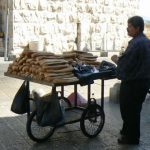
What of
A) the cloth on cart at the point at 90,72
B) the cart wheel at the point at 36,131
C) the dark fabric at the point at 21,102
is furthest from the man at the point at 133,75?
the dark fabric at the point at 21,102

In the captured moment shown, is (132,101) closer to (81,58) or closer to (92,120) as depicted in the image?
(92,120)

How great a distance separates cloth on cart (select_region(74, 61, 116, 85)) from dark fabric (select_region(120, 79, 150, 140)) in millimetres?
435

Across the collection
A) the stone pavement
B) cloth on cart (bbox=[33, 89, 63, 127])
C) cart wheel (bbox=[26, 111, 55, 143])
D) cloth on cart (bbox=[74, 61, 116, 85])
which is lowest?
the stone pavement

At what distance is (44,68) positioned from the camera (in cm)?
583

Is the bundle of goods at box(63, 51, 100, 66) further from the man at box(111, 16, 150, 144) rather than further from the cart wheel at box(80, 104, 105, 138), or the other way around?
the man at box(111, 16, 150, 144)

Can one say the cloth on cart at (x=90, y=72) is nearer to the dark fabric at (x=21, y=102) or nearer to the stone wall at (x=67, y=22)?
the dark fabric at (x=21, y=102)

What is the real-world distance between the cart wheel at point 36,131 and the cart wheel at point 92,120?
492 mm

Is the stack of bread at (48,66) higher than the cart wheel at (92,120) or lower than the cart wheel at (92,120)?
higher

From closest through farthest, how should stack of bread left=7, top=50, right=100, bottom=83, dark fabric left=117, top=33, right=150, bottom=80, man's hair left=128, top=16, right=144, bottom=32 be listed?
1. dark fabric left=117, top=33, right=150, bottom=80
2. man's hair left=128, top=16, right=144, bottom=32
3. stack of bread left=7, top=50, right=100, bottom=83

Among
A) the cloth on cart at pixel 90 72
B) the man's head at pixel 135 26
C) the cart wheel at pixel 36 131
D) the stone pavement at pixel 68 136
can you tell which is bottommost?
the stone pavement at pixel 68 136

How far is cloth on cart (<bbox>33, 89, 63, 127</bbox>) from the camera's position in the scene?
5613 mm

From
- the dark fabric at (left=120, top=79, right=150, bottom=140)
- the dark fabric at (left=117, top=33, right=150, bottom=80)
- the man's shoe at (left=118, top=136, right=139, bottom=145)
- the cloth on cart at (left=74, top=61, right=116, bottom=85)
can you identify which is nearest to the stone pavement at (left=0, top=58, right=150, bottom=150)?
the man's shoe at (left=118, top=136, right=139, bottom=145)

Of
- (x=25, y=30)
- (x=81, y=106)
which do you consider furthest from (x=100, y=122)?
(x=25, y=30)

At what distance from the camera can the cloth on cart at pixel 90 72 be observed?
5883mm
